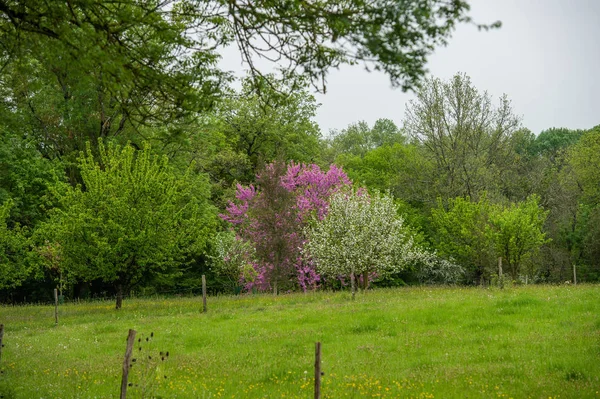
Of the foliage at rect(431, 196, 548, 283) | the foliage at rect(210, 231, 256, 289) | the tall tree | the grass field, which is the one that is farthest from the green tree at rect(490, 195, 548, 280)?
the foliage at rect(210, 231, 256, 289)

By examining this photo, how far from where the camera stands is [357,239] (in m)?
29.1

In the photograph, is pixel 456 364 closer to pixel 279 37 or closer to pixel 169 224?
pixel 279 37

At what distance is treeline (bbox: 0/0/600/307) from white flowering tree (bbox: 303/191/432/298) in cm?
11

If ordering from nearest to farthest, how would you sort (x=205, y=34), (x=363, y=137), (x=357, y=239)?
(x=205, y=34) < (x=357, y=239) < (x=363, y=137)

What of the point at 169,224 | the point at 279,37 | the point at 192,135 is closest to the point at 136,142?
the point at 192,135

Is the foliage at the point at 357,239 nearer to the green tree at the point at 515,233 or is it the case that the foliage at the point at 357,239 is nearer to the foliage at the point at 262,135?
the green tree at the point at 515,233

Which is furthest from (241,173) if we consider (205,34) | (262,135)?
(205,34)

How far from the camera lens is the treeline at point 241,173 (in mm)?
7496

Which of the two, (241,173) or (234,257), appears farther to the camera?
(241,173)

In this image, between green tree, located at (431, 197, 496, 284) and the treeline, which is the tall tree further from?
green tree, located at (431, 197, 496, 284)

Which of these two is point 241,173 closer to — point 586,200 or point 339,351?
point 586,200

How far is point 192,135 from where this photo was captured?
114ft

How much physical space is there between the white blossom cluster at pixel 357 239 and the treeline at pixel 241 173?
0.12 metres

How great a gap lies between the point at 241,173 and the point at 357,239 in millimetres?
20526
